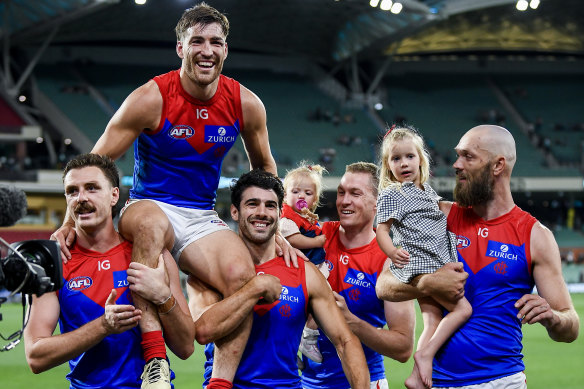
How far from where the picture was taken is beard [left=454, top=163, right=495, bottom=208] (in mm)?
5109

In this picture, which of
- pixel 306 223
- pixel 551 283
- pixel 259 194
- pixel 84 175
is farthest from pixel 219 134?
pixel 551 283

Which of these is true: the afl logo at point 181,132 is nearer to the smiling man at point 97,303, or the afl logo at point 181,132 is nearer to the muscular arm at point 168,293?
the smiling man at point 97,303

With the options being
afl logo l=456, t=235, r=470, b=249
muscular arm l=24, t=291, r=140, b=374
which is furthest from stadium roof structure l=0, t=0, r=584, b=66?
afl logo l=456, t=235, r=470, b=249

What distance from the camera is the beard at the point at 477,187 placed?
511 centimetres

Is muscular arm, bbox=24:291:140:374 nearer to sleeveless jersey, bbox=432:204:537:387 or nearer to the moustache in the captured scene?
the moustache

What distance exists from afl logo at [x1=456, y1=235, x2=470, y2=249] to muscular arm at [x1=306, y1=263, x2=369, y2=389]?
0.93 meters

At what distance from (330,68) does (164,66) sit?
971 centimetres

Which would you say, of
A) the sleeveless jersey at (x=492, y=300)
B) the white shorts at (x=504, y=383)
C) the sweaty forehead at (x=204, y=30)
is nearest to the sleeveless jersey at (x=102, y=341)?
the sweaty forehead at (x=204, y=30)

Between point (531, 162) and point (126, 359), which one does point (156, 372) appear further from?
point (531, 162)

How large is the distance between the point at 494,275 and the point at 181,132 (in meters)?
2.28

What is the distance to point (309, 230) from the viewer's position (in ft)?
21.4

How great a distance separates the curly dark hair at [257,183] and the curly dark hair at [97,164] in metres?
0.82

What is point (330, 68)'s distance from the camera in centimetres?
4419

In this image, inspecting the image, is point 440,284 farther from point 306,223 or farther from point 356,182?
point 306,223
